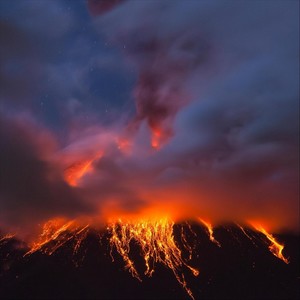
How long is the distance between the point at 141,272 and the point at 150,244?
27.0 metres

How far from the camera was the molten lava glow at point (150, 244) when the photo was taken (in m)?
132

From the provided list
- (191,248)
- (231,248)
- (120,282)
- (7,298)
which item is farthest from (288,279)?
(7,298)

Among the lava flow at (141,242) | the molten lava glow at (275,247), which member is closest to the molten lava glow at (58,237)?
the lava flow at (141,242)

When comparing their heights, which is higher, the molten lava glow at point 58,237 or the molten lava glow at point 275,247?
the molten lava glow at point 58,237

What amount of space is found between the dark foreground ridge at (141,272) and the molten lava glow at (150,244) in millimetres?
2435

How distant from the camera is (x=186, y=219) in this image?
612 feet

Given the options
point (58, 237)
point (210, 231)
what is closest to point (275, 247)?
point (210, 231)

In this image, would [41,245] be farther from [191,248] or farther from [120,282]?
[191,248]

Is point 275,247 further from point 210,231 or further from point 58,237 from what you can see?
point 58,237

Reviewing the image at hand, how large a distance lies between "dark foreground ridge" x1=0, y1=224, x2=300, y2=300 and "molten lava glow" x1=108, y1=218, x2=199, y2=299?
2435mm

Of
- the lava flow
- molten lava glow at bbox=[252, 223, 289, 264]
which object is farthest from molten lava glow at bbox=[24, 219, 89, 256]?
molten lava glow at bbox=[252, 223, 289, 264]

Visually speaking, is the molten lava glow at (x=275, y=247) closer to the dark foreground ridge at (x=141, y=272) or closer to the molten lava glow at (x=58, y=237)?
the dark foreground ridge at (x=141, y=272)

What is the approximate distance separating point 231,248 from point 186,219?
120ft

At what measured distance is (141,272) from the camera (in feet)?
421
